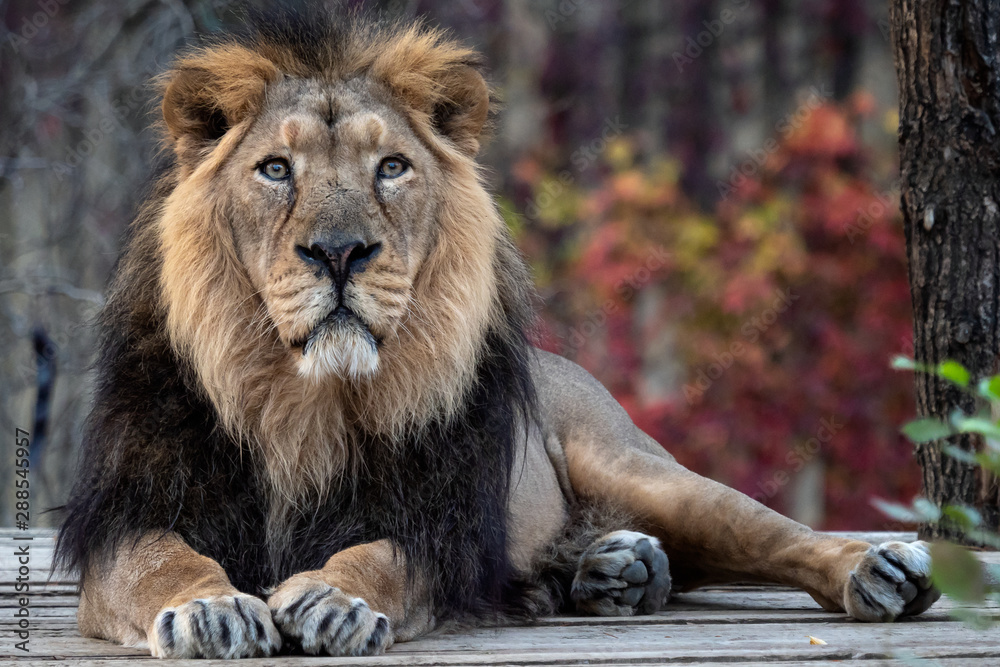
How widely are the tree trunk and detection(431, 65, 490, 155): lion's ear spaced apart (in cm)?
158

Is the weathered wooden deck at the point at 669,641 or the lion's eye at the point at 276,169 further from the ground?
the lion's eye at the point at 276,169

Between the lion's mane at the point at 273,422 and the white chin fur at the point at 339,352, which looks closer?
the white chin fur at the point at 339,352

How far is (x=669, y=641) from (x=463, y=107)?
1.42 meters

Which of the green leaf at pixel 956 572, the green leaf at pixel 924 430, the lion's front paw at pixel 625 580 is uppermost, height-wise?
the green leaf at pixel 924 430

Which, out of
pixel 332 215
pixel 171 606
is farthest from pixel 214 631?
pixel 332 215

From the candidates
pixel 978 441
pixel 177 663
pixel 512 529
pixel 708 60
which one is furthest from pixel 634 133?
pixel 177 663

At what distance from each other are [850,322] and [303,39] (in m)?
4.34

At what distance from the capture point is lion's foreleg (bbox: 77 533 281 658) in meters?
2.19

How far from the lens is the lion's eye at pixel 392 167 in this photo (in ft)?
8.80

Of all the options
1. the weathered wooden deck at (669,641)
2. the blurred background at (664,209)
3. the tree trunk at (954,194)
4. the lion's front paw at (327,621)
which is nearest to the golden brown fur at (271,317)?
the lion's front paw at (327,621)

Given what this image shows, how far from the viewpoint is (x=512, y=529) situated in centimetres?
321

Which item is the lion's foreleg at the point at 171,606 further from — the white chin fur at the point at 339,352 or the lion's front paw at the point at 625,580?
the lion's front paw at the point at 625,580

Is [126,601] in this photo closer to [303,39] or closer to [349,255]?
[349,255]

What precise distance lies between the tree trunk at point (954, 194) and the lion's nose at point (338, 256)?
6.92ft
